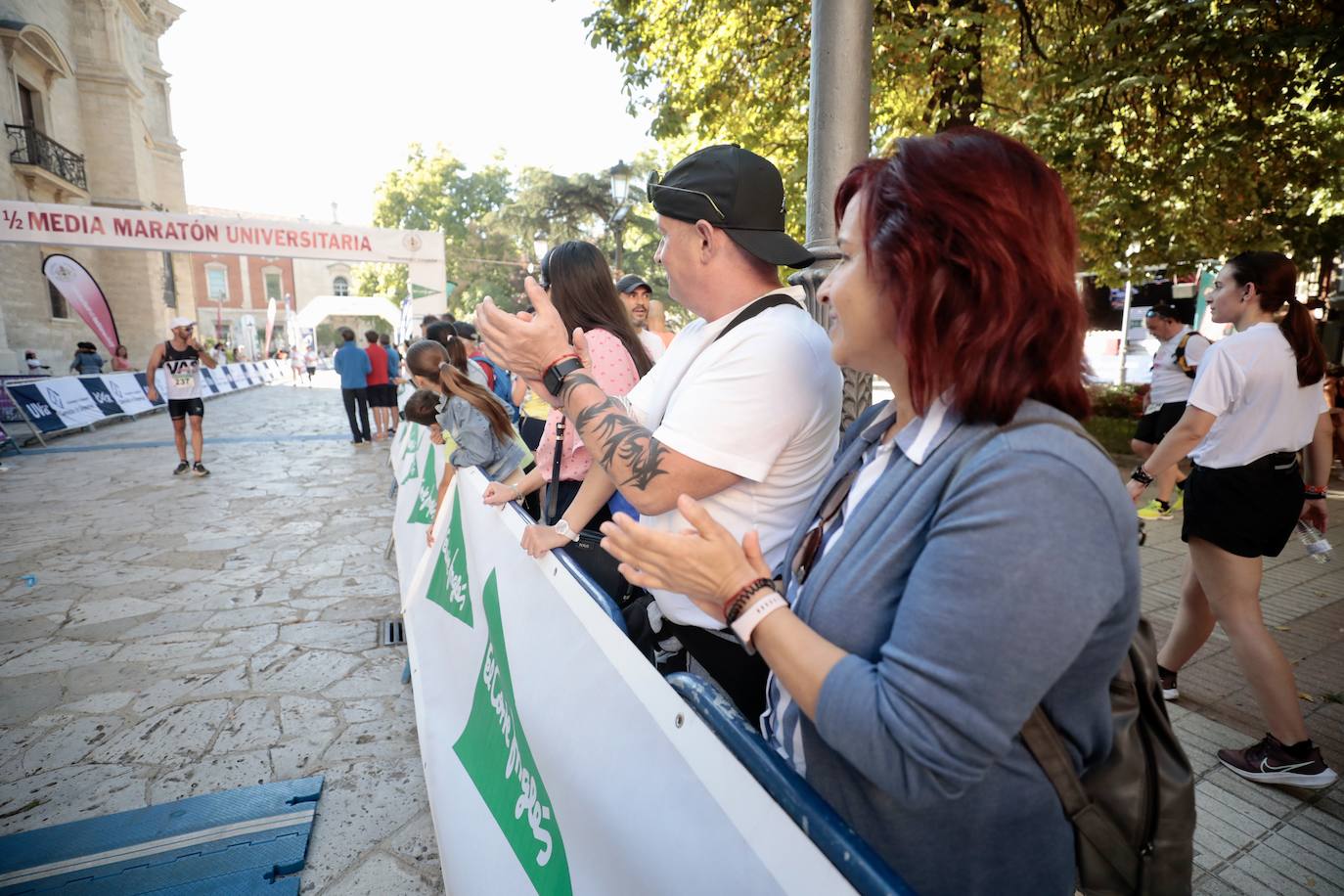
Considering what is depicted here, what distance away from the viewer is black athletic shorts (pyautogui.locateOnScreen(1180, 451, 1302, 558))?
2764 millimetres

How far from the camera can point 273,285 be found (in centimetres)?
6394

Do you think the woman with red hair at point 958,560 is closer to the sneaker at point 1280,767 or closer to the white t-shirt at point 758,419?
the white t-shirt at point 758,419

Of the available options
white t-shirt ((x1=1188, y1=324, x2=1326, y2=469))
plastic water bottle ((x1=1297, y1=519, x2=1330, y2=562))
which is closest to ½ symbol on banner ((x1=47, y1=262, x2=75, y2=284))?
white t-shirt ((x1=1188, y1=324, x2=1326, y2=469))

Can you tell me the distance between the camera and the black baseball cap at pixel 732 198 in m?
1.61

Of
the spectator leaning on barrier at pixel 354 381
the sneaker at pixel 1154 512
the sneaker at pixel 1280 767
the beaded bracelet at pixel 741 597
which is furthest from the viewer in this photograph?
the spectator leaning on barrier at pixel 354 381

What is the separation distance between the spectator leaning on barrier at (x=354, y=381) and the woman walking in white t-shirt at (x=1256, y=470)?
11256mm

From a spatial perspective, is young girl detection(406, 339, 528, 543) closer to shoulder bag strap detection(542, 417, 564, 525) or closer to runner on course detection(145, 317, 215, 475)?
shoulder bag strap detection(542, 417, 564, 525)

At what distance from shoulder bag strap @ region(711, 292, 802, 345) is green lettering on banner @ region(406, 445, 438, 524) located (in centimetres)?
293

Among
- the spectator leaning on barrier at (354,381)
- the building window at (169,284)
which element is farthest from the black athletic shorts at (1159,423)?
the building window at (169,284)

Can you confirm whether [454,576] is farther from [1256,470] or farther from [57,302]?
[57,302]

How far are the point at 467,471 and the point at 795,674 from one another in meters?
2.41

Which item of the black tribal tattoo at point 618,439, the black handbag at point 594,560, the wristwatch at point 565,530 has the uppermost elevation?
the black tribal tattoo at point 618,439

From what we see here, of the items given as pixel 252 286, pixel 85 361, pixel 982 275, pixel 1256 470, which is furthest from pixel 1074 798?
pixel 252 286

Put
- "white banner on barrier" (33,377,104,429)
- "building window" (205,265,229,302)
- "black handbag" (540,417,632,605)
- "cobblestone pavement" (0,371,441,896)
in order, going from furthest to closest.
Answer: "building window" (205,265,229,302), "white banner on barrier" (33,377,104,429), "cobblestone pavement" (0,371,441,896), "black handbag" (540,417,632,605)
